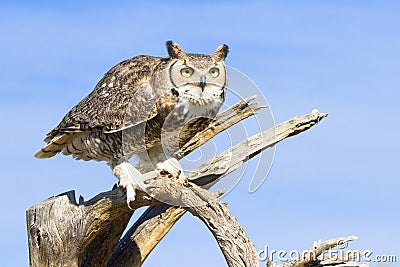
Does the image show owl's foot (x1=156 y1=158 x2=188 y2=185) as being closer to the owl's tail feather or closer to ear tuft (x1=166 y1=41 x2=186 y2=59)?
the owl's tail feather

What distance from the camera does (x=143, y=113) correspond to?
19.1 feet

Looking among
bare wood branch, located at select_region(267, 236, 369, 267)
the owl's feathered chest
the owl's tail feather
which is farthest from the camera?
the owl's tail feather

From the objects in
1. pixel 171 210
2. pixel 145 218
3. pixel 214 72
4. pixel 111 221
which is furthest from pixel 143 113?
pixel 145 218

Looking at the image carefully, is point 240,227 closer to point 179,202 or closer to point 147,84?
point 179,202

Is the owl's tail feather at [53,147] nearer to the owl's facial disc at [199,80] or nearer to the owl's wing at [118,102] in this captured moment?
the owl's wing at [118,102]

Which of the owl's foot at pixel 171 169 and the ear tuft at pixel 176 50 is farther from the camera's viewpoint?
the owl's foot at pixel 171 169

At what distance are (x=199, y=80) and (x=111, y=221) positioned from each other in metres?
1.22

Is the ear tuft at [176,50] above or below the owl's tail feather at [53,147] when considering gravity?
above

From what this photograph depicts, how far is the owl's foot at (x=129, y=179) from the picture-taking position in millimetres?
5727

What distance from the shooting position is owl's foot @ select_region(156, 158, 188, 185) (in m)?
6.03

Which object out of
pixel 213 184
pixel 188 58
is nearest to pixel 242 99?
pixel 213 184

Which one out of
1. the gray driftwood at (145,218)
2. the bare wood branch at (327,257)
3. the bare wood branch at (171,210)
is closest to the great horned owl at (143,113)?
the gray driftwood at (145,218)

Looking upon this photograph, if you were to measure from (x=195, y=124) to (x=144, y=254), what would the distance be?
1330mm

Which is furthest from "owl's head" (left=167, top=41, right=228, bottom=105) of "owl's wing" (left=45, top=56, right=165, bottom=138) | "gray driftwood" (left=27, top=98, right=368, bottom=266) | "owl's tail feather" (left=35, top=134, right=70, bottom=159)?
"owl's tail feather" (left=35, top=134, right=70, bottom=159)
